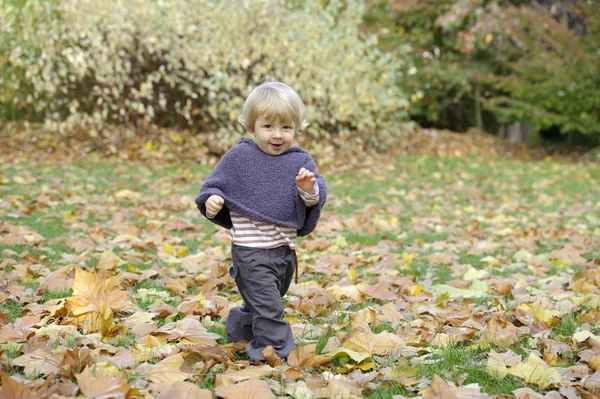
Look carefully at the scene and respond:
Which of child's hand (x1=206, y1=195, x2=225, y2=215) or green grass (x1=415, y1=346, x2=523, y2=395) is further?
child's hand (x1=206, y1=195, x2=225, y2=215)

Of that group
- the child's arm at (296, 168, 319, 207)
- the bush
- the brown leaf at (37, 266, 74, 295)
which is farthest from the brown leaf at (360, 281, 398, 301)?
the bush

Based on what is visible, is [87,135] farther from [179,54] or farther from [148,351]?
[148,351]

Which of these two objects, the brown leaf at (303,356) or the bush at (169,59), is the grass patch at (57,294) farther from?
the bush at (169,59)

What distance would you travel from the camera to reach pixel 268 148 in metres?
2.79

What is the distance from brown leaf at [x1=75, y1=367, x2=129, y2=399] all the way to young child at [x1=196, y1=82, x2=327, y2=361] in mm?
715

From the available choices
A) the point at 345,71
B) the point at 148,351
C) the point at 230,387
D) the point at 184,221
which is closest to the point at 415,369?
the point at 230,387

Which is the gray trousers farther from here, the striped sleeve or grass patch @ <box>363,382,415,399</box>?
grass patch @ <box>363,382,415,399</box>

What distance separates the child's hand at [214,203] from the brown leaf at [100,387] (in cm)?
82

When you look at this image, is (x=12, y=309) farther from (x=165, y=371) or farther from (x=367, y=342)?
(x=367, y=342)

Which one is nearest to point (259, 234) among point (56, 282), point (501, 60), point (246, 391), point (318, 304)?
point (246, 391)

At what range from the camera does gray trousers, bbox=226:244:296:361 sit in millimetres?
2676

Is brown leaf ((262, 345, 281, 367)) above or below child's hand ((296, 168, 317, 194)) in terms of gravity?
below

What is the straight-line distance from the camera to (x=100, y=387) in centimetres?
204

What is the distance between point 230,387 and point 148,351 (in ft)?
1.73
